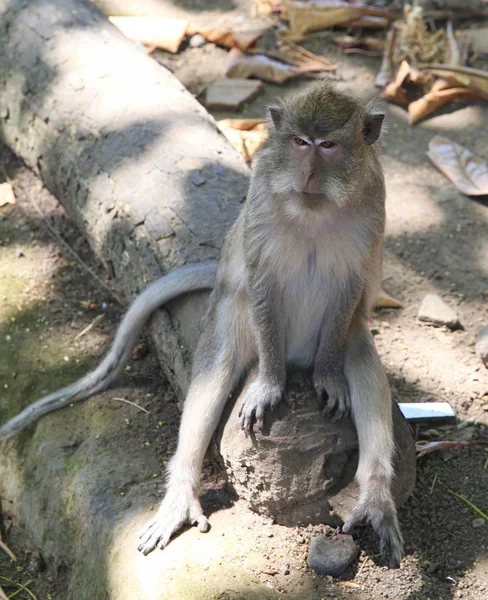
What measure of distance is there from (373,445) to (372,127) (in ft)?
4.16

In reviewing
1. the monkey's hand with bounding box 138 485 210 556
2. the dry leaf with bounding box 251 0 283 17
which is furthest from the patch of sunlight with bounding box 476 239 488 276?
the dry leaf with bounding box 251 0 283 17

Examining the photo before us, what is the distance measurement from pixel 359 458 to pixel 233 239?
3.65ft

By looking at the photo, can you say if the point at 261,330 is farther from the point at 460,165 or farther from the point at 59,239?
the point at 460,165

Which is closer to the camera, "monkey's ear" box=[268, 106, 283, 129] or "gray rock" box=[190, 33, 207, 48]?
"monkey's ear" box=[268, 106, 283, 129]

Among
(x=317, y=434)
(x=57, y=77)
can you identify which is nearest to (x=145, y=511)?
(x=317, y=434)

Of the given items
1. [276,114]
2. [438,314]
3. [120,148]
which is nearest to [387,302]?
[438,314]

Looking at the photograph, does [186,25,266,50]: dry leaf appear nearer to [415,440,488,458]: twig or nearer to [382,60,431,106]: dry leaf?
[382,60,431,106]: dry leaf

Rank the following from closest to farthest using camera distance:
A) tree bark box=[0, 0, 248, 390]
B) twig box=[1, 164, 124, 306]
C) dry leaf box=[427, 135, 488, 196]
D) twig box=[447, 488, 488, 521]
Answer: twig box=[447, 488, 488, 521] < tree bark box=[0, 0, 248, 390] < twig box=[1, 164, 124, 306] < dry leaf box=[427, 135, 488, 196]

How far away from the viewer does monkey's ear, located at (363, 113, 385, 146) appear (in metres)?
3.39

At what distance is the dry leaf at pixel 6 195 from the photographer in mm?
5773

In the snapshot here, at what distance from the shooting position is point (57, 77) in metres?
5.41

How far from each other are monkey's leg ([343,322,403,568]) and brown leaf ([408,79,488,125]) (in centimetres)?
338

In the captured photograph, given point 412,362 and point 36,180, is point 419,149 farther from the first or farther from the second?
point 36,180

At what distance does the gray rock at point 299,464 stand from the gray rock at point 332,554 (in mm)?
99
